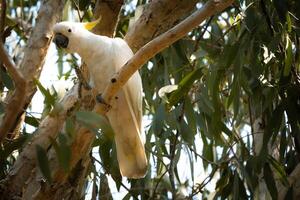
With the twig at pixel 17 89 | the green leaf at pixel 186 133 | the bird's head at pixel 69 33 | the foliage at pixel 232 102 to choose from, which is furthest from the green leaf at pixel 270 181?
the twig at pixel 17 89

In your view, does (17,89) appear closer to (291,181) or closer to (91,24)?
(91,24)

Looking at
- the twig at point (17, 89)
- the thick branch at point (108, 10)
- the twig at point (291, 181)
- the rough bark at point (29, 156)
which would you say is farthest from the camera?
the twig at point (291, 181)

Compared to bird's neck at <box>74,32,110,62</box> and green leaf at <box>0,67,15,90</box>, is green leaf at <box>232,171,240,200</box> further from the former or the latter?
green leaf at <box>0,67,15,90</box>

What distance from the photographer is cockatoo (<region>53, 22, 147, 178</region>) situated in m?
2.20

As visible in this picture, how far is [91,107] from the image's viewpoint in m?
2.12

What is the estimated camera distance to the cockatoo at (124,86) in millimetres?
2195

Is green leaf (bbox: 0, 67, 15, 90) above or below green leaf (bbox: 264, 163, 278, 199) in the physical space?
above

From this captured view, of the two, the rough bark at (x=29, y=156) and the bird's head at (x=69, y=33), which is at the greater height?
the bird's head at (x=69, y=33)

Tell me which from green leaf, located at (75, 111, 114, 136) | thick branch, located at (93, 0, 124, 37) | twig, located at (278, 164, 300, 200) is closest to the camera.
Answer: green leaf, located at (75, 111, 114, 136)

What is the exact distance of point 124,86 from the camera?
7.29ft

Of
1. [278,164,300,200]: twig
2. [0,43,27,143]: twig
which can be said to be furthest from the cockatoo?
[0,43,27,143]: twig

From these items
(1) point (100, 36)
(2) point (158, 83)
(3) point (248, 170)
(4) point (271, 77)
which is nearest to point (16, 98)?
(1) point (100, 36)

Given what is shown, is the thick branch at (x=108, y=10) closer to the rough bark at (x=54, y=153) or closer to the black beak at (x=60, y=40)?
the rough bark at (x=54, y=153)

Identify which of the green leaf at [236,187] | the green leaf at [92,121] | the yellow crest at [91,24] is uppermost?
the yellow crest at [91,24]
